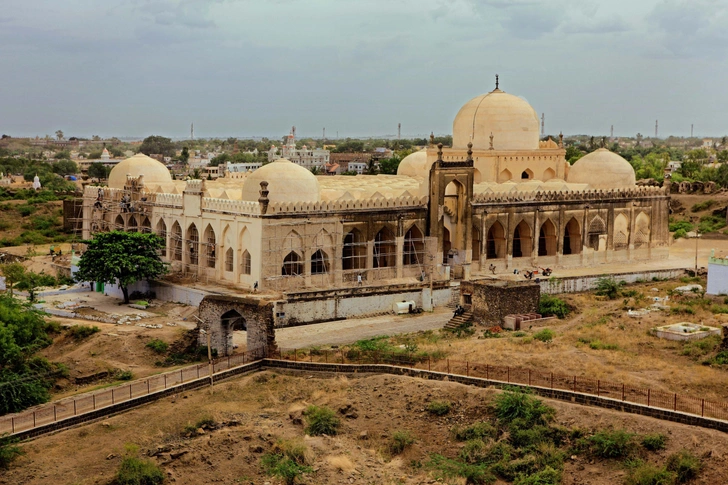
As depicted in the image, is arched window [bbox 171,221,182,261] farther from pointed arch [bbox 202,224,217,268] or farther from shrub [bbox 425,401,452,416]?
shrub [bbox 425,401,452,416]

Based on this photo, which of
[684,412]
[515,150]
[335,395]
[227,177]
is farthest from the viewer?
[227,177]

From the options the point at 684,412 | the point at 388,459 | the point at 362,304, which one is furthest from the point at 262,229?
the point at 684,412

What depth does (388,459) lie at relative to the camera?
76.7 ft

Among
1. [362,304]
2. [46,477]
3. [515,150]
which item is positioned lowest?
[46,477]

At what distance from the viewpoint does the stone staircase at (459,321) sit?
34312 mm

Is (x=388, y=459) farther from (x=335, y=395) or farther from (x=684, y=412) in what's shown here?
(x=684, y=412)

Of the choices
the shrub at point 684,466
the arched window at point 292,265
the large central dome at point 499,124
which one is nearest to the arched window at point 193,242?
the arched window at point 292,265

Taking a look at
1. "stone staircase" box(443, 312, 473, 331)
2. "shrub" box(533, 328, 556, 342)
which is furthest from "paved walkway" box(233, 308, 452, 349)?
"shrub" box(533, 328, 556, 342)

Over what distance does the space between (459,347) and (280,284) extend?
8.77m

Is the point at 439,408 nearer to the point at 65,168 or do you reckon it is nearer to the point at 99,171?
the point at 99,171

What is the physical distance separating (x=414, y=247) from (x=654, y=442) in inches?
767

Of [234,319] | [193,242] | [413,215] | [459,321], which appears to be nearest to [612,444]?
[459,321]

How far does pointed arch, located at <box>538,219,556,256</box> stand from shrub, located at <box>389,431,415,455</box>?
880 inches

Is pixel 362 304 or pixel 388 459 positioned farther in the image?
pixel 362 304
